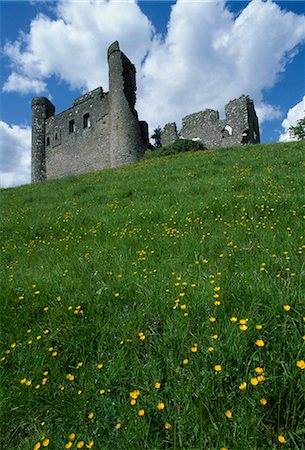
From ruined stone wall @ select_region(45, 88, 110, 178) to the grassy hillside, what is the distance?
88.7 ft

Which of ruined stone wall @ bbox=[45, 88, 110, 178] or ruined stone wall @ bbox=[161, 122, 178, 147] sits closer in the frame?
ruined stone wall @ bbox=[45, 88, 110, 178]

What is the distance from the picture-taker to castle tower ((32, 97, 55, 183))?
3519 cm

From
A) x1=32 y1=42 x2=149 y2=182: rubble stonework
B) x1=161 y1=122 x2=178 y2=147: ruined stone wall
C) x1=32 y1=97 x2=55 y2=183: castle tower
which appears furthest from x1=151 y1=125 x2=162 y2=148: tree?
x1=32 y1=97 x2=55 y2=183: castle tower

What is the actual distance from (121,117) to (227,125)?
38.3ft

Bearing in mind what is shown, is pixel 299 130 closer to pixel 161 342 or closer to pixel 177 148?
pixel 177 148

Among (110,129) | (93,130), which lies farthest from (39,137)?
(110,129)

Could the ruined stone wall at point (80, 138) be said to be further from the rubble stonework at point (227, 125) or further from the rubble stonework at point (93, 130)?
the rubble stonework at point (227, 125)

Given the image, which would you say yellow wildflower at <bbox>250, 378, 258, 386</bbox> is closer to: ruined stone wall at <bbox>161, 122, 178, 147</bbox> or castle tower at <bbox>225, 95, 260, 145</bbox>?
castle tower at <bbox>225, 95, 260, 145</bbox>

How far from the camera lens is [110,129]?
2897 centimetres

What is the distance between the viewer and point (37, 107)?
116 ft

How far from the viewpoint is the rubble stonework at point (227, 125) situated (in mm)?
28609

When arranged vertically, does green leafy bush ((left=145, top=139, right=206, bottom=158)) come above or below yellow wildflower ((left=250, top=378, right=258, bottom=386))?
above

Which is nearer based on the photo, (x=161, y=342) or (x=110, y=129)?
(x=161, y=342)

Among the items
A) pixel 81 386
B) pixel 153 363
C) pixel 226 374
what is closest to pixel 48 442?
pixel 81 386
